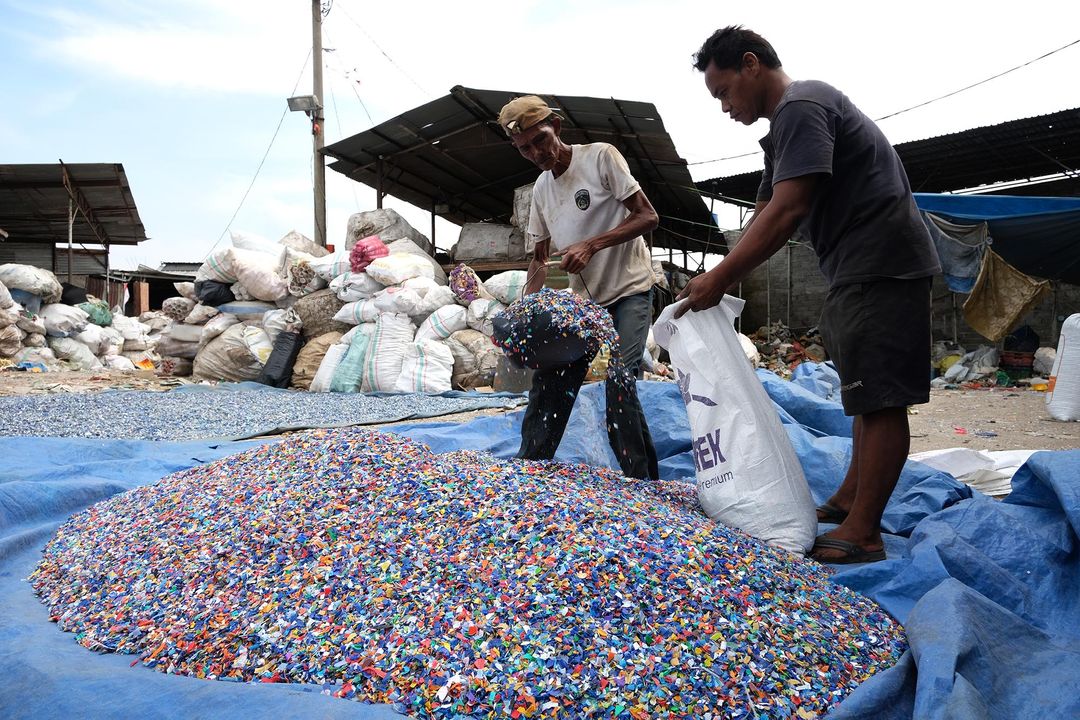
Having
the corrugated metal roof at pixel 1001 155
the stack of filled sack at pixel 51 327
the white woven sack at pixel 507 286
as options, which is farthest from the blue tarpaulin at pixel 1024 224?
the stack of filled sack at pixel 51 327

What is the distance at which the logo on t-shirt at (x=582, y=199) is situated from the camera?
2.17 meters

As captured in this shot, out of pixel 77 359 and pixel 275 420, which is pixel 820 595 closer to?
pixel 275 420

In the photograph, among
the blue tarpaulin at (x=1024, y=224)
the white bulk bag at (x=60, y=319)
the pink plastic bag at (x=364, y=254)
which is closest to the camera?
the pink plastic bag at (x=364, y=254)

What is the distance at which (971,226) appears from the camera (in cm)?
629

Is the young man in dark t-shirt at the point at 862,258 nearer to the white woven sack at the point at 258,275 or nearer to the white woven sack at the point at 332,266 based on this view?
the white woven sack at the point at 332,266

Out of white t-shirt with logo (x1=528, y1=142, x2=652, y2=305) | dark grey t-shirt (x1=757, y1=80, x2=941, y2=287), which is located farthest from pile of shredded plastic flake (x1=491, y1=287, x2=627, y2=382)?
dark grey t-shirt (x1=757, y1=80, x2=941, y2=287)

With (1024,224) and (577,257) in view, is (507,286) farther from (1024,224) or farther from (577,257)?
(1024,224)

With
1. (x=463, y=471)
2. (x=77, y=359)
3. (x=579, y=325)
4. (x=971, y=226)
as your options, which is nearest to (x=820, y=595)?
(x=463, y=471)

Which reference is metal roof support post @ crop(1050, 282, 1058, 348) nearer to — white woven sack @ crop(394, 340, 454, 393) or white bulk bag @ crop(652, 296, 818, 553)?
white woven sack @ crop(394, 340, 454, 393)

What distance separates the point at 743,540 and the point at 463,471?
649 mm

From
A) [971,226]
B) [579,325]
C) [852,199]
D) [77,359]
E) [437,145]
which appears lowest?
[77,359]

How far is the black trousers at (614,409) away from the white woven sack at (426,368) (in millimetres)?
3009

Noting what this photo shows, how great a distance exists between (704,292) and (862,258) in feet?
1.17

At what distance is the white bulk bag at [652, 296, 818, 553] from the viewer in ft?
4.92
